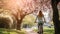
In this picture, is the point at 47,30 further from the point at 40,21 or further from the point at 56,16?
the point at 56,16

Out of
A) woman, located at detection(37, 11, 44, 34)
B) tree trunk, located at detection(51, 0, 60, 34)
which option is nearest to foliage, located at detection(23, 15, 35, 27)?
woman, located at detection(37, 11, 44, 34)

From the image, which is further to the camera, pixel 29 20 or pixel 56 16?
pixel 29 20

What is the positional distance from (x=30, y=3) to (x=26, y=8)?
0.52ft

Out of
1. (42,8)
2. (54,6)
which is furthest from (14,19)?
(54,6)

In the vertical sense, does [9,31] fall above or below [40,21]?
below

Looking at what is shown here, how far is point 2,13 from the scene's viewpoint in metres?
4.31

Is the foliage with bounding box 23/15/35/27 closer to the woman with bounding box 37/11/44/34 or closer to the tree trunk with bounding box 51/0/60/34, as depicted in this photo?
the woman with bounding box 37/11/44/34

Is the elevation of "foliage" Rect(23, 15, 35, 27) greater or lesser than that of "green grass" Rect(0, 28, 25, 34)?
greater

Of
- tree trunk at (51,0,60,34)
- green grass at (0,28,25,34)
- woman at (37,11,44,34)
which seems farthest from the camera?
woman at (37,11,44,34)

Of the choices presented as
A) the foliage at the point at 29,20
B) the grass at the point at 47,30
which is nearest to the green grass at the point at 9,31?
the foliage at the point at 29,20

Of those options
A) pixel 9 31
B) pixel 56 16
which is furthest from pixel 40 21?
pixel 9 31

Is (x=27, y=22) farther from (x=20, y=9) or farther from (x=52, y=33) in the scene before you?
(x=52, y=33)

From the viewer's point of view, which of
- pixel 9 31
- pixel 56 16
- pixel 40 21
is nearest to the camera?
pixel 56 16

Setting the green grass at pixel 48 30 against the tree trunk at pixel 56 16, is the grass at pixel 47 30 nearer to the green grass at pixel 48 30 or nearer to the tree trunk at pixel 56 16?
the green grass at pixel 48 30
